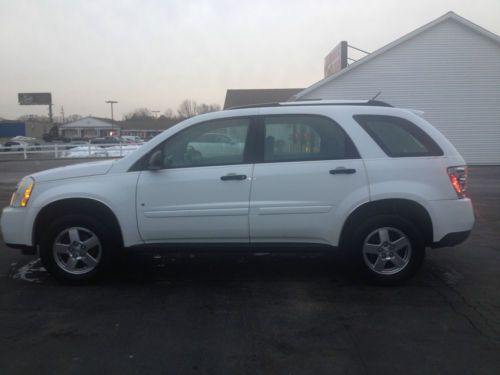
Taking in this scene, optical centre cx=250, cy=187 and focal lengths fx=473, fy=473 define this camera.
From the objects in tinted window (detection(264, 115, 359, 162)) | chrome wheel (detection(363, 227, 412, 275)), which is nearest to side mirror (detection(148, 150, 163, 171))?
tinted window (detection(264, 115, 359, 162))

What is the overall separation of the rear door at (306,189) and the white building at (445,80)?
601 inches

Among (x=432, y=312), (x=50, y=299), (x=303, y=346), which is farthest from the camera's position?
(x=50, y=299)

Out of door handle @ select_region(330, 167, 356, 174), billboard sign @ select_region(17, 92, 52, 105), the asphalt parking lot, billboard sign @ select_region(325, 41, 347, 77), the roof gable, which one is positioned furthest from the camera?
billboard sign @ select_region(17, 92, 52, 105)

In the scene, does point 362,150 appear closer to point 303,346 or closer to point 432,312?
point 432,312

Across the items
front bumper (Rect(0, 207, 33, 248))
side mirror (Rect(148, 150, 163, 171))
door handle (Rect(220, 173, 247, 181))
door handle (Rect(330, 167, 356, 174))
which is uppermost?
side mirror (Rect(148, 150, 163, 171))

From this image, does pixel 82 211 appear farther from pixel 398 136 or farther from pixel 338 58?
pixel 338 58

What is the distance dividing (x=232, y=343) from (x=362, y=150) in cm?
233

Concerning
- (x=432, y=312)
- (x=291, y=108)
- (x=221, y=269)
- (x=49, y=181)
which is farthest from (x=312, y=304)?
(x=49, y=181)

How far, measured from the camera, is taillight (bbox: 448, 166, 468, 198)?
478 cm

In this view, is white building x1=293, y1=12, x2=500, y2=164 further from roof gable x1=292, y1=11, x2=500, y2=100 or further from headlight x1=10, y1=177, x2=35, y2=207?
headlight x1=10, y1=177, x2=35, y2=207

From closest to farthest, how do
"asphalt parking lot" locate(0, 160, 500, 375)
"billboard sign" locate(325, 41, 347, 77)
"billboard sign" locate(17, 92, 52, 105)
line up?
"asphalt parking lot" locate(0, 160, 500, 375) → "billboard sign" locate(325, 41, 347, 77) → "billboard sign" locate(17, 92, 52, 105)

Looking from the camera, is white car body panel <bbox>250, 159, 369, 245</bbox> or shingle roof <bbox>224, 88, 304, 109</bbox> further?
shingle roof <bbox>224, 88, 304, 109</bbox>

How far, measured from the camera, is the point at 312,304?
4.49m

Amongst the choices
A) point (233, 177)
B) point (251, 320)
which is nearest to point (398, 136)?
point (233, 177)
